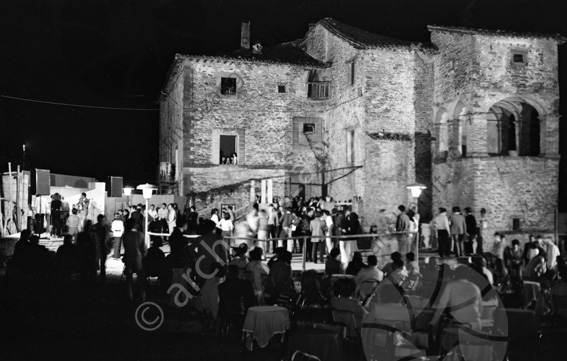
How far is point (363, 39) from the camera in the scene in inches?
1119

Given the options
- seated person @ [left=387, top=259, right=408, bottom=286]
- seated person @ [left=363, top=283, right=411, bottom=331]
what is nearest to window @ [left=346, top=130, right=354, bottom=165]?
seated person @ [left=387, top=259, right=408, bottom=286]

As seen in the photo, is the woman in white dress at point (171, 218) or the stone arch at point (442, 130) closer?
the woman in white dress at point (171, 218)

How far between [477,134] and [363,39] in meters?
6.34

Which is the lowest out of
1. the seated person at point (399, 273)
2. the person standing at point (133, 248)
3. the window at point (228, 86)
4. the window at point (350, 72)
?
the seated person at point (399, 273)

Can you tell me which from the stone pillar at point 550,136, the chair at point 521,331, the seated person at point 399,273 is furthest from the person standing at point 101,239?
the stone pillar at point 550,136

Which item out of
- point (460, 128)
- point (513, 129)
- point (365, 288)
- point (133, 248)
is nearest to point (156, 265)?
point (133, 248)

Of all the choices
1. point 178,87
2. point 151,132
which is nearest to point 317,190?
point 178,87

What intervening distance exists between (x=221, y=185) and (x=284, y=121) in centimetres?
397

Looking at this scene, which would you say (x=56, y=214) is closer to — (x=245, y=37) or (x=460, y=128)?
(x=245, y=37)

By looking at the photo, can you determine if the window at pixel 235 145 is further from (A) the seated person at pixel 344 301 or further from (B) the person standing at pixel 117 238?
(A) the seated person at pixel 344 301

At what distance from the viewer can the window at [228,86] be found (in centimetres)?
2886

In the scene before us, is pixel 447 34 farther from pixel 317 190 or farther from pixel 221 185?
pixel 221 185

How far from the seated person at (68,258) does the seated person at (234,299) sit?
4913 mm

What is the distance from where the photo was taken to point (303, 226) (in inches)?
764
